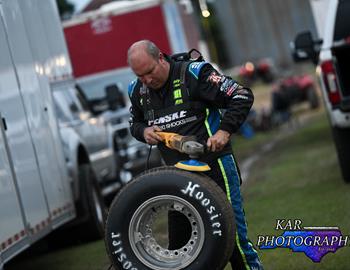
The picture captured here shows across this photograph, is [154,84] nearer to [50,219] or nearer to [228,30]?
[50,219]

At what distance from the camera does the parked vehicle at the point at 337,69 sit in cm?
1073

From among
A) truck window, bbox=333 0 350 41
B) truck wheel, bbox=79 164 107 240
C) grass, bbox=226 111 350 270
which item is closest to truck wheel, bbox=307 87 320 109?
grass, bbox=226 111 350 270

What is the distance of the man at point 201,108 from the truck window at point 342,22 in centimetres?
509

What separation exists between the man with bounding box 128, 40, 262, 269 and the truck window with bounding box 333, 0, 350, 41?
5.09m

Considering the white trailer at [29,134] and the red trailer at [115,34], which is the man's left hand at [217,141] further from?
the red trailer at [115,34]

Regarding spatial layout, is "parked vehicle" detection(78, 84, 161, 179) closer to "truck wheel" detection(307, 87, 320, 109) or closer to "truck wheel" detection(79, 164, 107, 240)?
"truck wheel" detection(79, 164, 107, 240)

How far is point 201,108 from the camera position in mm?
6184

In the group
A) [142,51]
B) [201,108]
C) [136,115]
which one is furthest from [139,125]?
[142,51]

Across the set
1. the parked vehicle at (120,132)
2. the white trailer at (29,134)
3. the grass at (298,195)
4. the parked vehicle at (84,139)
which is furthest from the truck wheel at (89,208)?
the parked vehicle at (120,132)

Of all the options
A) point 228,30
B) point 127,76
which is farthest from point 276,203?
point 228,30

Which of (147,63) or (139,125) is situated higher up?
(147,63)

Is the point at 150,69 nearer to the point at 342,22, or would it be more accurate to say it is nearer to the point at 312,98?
the point at 342,22

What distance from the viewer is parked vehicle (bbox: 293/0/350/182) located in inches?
422
